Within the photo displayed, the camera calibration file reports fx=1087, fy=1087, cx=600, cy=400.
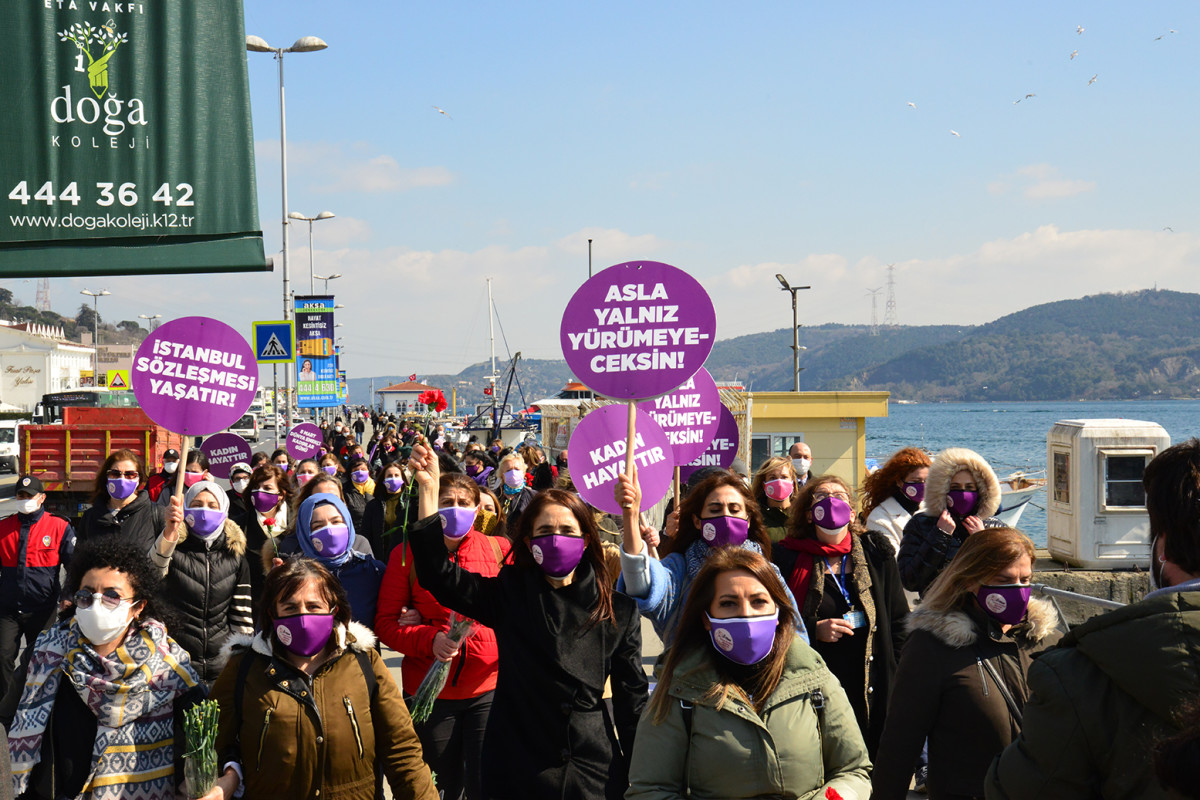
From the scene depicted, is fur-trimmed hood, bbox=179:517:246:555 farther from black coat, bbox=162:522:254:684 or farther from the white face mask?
the white face mask

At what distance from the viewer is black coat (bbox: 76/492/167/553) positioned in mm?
7352

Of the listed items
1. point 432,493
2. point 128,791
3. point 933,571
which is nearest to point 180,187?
point 432,493

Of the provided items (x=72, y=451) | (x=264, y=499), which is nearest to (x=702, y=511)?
(x=264, y=499)

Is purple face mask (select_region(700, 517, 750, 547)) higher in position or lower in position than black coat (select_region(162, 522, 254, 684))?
higher

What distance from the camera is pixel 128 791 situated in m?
3.65

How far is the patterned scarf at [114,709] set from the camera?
11.9 feet

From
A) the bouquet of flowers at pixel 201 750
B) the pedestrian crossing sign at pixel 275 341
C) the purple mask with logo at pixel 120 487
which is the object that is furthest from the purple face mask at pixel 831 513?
the pedestrian crossing sign at pixel 275 341

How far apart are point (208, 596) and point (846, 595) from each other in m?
3.23

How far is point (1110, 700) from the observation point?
7.55 feet

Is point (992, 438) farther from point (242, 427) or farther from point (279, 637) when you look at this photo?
point (279, 637)

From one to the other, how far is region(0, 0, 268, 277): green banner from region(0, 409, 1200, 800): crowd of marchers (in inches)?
48.5

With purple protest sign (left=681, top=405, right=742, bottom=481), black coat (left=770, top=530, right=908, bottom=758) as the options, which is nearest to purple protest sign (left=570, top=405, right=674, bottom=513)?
black coat (left=770, top=530, right=908, bottom=758)

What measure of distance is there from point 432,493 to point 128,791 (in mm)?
1462

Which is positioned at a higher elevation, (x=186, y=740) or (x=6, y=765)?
(x=6, y=765)
